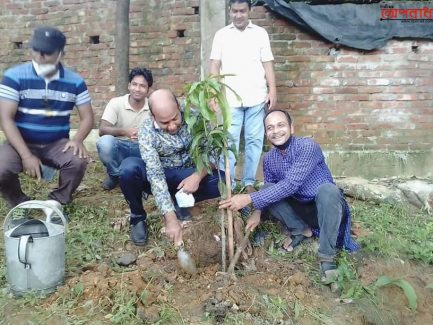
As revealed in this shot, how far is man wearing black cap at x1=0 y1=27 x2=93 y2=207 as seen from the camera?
3178 mm

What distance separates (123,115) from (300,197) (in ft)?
5.93

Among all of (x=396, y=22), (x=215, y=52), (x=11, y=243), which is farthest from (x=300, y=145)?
(x=396, y=22)

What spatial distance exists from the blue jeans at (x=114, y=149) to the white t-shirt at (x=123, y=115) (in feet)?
0.70

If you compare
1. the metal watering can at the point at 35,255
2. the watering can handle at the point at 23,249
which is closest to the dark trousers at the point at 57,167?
the metal watering can at the point at 35,255

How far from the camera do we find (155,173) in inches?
112

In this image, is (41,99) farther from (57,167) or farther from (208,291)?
(208,291)

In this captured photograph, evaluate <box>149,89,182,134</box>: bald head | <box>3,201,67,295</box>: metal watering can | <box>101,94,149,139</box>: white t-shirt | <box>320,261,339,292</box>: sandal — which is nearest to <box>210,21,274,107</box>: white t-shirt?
<box>101,94,149,139</box>: white t-shirt

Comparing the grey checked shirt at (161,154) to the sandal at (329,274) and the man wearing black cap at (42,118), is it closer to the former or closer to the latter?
the man wearing black cap at (42,118)

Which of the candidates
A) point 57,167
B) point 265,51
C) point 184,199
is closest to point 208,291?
point 184,199

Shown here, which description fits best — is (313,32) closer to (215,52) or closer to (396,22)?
(396,22)

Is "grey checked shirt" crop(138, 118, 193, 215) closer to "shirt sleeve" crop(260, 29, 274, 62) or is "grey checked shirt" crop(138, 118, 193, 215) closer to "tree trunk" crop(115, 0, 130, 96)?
"shirt sleeve" crop(260, 29, 274, 62)

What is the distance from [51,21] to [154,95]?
3495mm

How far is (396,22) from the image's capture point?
4.68m

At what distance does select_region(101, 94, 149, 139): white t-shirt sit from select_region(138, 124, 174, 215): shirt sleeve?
1.00 m
